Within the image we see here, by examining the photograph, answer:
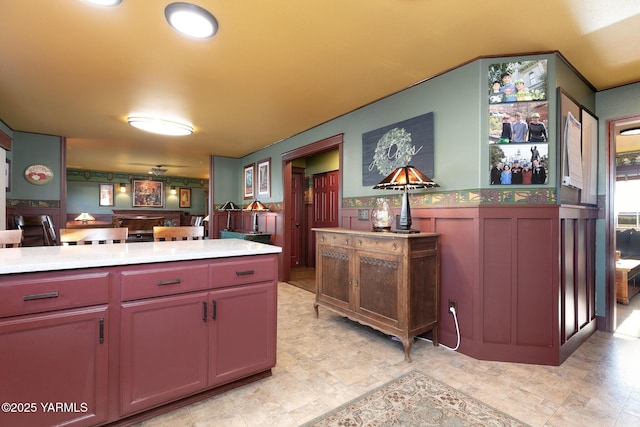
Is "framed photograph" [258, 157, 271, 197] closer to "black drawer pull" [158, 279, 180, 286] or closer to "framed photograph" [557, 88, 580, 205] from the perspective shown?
"black drawer pull" [158, 279, 180, 286]

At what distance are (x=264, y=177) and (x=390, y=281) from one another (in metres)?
4.02

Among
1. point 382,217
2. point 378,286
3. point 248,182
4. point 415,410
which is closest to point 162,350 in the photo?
point 415,410

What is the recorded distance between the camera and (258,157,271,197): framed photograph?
5.76m

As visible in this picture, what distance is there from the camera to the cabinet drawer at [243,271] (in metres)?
1.81

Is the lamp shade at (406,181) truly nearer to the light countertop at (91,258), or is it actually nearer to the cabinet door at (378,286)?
the cabinet door at (378,286)

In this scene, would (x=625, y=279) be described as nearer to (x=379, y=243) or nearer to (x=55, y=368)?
(x=379, y=243)

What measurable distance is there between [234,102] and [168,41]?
1.31 metres

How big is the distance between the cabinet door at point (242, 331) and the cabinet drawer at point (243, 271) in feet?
0.15

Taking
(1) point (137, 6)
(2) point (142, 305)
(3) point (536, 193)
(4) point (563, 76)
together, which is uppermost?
(1) point (137, 6)

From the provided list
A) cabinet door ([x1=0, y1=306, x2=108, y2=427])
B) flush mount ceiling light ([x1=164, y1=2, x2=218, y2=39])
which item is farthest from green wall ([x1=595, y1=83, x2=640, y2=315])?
cabinet door ([x1=0, y1=306, x2=108, y2=427])

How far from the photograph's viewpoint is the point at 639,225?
534 centimetres

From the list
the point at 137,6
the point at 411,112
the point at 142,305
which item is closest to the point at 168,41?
the point at 137,6

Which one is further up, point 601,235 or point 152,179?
point 152,179

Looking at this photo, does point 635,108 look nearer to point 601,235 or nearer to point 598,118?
point 598,118
